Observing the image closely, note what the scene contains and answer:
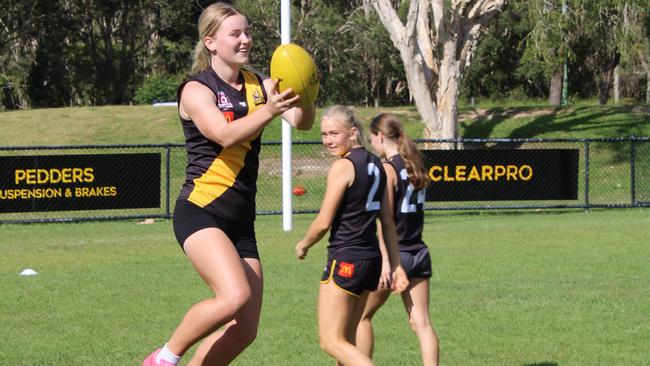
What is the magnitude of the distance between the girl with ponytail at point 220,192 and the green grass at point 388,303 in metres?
2.09

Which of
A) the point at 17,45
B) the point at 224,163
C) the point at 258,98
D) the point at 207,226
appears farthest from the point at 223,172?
the point at 17,45

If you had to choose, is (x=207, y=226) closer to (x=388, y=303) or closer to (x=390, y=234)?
(x=390, y=234)

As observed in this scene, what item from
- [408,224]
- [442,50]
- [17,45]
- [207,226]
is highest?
[17,45]

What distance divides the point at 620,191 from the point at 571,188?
5739mm

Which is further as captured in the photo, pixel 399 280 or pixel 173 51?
pixel 173 51

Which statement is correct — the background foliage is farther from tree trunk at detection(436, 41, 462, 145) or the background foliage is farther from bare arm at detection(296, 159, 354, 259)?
bare arm at detection(296, 159, 354, 259)

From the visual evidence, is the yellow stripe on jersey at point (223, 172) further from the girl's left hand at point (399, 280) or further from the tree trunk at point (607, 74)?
the tree trunk at point (607, 74)

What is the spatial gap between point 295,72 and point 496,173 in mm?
16175

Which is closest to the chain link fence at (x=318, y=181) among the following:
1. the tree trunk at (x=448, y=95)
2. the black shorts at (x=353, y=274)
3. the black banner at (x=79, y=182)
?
the black banner at (x=79, y=182)

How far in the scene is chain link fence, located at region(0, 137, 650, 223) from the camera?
2048 cm

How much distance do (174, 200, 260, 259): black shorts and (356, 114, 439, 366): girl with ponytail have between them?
1209 mm

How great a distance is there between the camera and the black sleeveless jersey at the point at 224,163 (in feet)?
18.8

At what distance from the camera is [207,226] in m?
5.72

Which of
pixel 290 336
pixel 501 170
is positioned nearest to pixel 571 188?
pixel 501 170
